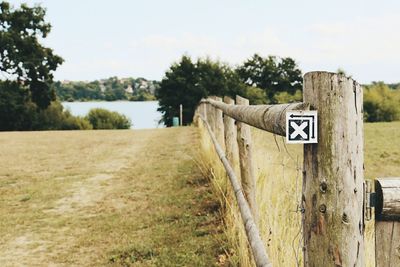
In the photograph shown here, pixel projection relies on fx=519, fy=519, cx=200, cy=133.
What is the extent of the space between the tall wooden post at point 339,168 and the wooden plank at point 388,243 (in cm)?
14

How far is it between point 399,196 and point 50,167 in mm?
9122

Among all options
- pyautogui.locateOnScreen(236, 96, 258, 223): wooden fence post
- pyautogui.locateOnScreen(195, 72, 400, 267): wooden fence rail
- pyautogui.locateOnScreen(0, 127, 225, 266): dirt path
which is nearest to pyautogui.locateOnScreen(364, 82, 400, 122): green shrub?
pyautogui.locateOnScreen(0, 127, 225, 266): dirt path

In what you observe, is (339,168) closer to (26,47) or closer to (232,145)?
(232,145)

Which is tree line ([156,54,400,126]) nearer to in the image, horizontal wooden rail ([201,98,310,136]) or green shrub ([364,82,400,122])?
green shrub ([364,82,400,122])

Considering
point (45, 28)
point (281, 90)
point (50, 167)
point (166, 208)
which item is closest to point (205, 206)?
point (166, 208)

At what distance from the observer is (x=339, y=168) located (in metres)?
1.76

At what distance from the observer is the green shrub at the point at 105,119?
61812mm

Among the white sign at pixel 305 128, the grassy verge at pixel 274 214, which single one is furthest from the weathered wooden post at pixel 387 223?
the grassy verge at pixel 274 214

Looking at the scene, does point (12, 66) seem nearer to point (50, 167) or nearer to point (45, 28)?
point (45, 28)

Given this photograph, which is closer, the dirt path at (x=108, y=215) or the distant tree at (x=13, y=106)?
the dirt path at (x=108, y=215)

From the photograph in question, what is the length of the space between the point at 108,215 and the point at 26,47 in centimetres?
3310

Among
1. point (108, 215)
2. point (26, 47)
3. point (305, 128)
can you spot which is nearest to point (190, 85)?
point (26, 47)

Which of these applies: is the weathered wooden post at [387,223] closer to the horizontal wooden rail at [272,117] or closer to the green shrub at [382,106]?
the horizontal wooden rail at [272,117]

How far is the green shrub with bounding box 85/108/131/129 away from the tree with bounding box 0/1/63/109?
2254 centimetres
